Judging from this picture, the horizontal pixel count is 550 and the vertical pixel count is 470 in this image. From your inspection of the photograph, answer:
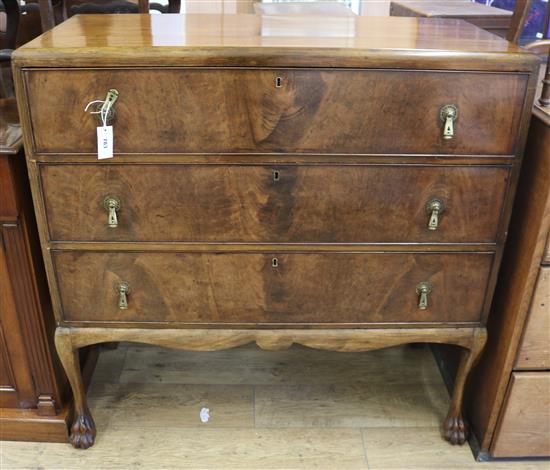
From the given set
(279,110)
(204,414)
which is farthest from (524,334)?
(204,414)

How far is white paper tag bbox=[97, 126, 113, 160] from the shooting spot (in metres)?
1.17

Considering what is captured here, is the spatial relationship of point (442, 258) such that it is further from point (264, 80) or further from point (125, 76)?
point (125, 76)

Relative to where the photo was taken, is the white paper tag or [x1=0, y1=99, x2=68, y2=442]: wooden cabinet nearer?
the white paper tag

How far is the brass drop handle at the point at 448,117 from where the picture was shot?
1179 mm

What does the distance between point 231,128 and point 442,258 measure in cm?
55

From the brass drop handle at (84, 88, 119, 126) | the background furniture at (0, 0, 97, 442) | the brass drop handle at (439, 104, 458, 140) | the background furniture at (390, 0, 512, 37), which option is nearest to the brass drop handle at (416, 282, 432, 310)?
the brass drop handle at (439, 104, 458, 140)

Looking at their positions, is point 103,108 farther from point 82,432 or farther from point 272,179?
point 82,432

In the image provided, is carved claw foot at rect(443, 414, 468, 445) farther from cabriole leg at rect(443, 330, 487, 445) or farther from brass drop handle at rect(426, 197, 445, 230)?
brass drop handle at rect(426, 197, 445, 230)

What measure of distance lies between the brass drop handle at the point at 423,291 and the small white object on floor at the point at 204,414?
69 centimetres

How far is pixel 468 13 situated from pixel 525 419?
1.48 m

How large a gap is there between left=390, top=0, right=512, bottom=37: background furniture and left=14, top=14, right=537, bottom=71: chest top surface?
0.89 meters

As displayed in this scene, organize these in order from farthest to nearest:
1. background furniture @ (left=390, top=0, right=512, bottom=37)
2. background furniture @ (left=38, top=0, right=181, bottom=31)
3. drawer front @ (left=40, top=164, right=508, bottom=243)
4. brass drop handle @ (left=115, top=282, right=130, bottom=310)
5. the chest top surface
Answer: background furniture @ (left=390, top=0, right=512, bottom=37) → background furniture @ (left=38, top=0, right=181, bottom=31) → brass drop handle @ (left=115, top=282, right=130, bottom=310) → drawer front @ (left=40, top=164, right=508, bottom=243) → the chest top surface

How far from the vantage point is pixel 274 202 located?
A: 1269 mm

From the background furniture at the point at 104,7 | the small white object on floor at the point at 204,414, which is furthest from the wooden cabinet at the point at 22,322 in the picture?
the background furniture at the point at 104,7
